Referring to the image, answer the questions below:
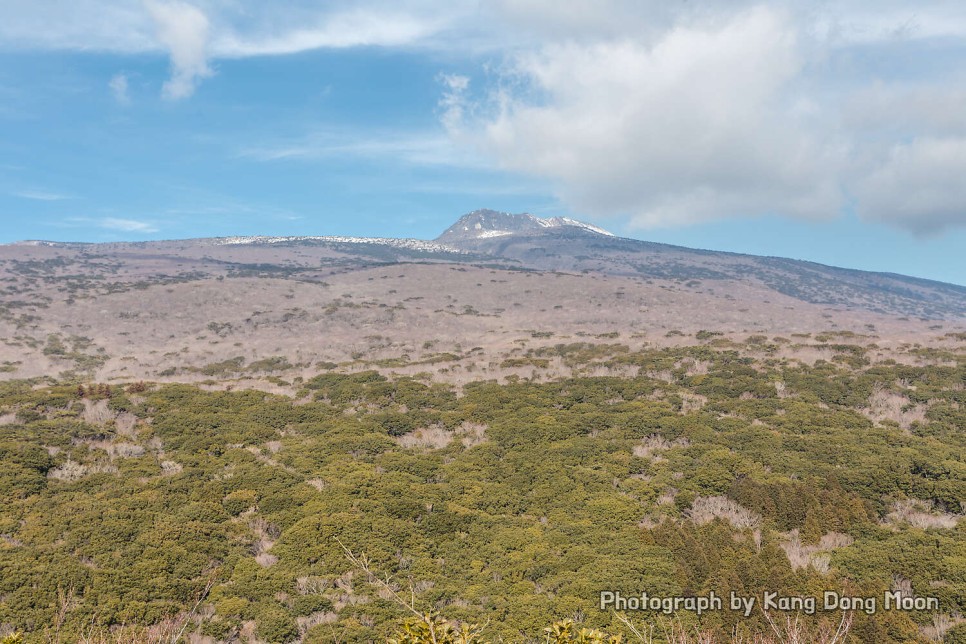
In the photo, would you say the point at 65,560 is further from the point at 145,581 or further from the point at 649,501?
the point at 649,501

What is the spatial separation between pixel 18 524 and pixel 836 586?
61.3ft

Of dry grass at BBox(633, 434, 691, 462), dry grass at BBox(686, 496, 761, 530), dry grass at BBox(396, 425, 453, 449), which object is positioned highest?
dry grass at BBox(633, 434, 691, 462)

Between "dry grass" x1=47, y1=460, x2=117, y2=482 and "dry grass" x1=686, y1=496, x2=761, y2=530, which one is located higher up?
"dry grass" x1=686, y1=496, x2=761, y2=530

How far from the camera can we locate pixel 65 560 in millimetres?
11102

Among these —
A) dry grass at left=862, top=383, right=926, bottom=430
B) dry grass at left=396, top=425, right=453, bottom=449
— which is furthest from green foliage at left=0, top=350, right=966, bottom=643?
dry grass at left=862, top=383, right=926, bottom=430

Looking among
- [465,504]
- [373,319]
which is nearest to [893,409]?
[465,504]

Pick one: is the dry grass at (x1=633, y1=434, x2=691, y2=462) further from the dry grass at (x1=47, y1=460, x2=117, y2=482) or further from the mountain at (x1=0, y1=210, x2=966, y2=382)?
the dry grass at (x1=47, y1=460, x2=117, y2=482)

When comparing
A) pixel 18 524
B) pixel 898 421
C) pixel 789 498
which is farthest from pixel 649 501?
pixel 18 524

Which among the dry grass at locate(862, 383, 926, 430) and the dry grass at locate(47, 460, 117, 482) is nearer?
the dry grass at locate(47, 460, 117, 482)

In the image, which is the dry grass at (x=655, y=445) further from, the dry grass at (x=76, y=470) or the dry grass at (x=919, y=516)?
the dry grass at (x=76, y=470)

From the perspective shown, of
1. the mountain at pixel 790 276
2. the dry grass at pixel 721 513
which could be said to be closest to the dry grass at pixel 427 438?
the dry grass at pixel 721 513

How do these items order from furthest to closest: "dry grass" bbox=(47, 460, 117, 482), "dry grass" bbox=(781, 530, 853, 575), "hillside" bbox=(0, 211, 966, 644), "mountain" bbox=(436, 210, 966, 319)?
"mountain" bbox=(436, 210, 966, 319) → "dry grass" bbox=(47, 460, 117, 482) → "dry grass" bbox=(781, 530, 853, 575) → "hillside" bbox=(0, 211, 966, 644)

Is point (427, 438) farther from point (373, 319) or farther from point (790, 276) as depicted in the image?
point (790, 276)

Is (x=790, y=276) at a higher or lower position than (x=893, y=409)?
higher
